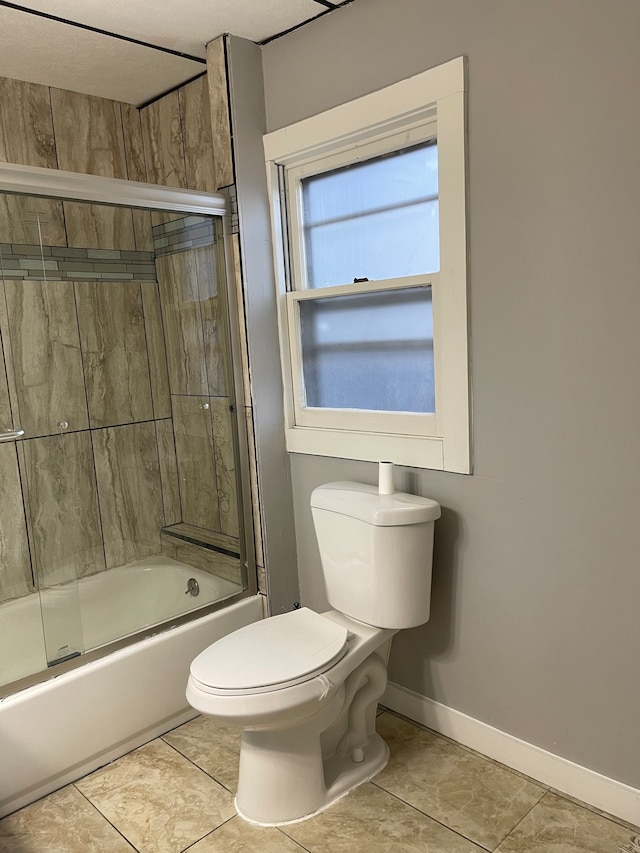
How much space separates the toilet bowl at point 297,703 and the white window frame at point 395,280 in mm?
580

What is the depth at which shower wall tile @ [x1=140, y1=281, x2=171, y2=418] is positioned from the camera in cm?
241

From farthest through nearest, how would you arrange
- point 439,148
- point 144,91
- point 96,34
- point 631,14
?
1. point 144,91
2. point 96,34
3. point 439,148
4. point 631,14

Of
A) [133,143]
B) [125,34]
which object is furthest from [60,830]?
[133,143]

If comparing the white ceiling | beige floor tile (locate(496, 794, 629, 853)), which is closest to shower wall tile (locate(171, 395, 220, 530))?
the white ceiling

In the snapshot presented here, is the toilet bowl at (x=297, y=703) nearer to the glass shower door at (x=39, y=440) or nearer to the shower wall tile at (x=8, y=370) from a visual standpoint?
the glass shower door at (x=39, y=440)

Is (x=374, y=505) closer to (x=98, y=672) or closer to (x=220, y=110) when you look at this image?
(x=98, y=672)

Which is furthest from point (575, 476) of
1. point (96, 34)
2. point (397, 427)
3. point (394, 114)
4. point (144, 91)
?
point (144, 91)

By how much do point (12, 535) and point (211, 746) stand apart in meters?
0.94

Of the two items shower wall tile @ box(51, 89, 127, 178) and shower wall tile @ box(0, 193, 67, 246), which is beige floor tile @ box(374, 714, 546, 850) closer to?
shower wall tile @ box(0, 193, 67, 246)

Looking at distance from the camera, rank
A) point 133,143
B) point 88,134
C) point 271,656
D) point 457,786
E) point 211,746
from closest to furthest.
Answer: point 271,656 → point 457,786 → point 211,746 → point 88,134 → point 133,143

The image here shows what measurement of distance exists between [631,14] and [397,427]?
1.19 metres

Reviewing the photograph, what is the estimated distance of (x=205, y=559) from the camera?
248 cm

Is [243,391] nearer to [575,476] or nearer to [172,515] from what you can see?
[172,515]

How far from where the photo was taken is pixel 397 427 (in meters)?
2.08
